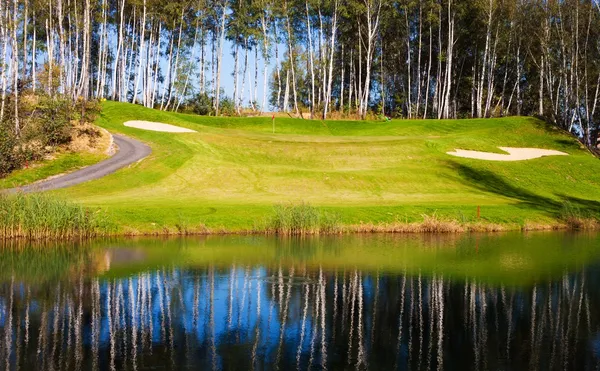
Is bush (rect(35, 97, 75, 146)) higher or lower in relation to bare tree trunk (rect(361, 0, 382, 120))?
lower

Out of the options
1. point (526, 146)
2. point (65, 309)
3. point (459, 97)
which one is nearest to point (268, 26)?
point (459, 97)

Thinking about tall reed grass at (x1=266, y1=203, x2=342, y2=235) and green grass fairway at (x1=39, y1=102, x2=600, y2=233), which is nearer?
tall reed grass at (x1=266, y1=203, x2=342, y2=235)

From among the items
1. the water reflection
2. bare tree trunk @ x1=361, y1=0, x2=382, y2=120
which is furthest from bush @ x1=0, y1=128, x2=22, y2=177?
bare tree trunk @ x1=361, y1=0, x2=382, y2=120

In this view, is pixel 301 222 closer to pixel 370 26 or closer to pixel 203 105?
Result: pixel 370 26

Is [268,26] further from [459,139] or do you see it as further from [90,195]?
[90,195]

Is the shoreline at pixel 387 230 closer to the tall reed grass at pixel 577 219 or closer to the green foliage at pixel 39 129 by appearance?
the tall reed grass at pixel 577 219

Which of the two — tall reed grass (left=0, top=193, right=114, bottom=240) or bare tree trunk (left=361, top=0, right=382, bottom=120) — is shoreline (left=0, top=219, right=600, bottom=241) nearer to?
tall reed grass (left=0, top=193, right=114, bottom=240)

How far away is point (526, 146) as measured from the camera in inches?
2406

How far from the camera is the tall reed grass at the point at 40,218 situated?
1203 inches

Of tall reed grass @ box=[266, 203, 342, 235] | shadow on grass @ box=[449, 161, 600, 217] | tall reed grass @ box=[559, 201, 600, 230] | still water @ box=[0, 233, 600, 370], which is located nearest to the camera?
still water @ box=[0, 233, 600, 370]

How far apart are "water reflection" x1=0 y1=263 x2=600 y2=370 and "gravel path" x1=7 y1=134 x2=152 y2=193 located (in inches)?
797

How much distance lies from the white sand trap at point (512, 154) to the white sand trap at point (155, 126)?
86.2 ft

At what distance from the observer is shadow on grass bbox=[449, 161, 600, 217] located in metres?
41.7

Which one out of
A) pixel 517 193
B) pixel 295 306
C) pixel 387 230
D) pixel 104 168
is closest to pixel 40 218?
pixel 104 168
